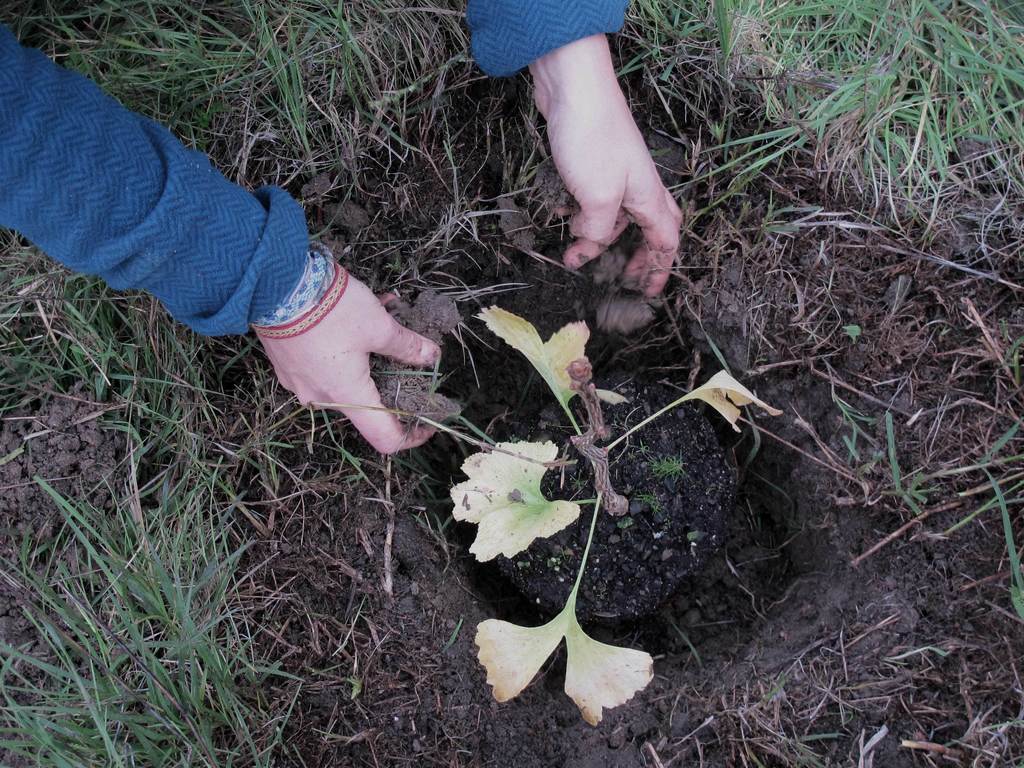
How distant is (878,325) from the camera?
174 centimetres

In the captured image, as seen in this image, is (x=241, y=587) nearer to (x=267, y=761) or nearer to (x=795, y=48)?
(x=267, y=761)

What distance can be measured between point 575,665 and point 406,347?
706 millimetres

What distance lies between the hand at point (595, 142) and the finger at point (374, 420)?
553 millimetres

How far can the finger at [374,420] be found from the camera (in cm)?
163

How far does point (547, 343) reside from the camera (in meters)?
1.56

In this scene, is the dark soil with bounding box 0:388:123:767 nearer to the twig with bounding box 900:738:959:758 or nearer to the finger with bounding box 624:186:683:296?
the finger with bounding box 624:186:683:296

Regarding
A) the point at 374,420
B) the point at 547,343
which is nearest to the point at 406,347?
the point at 374,420

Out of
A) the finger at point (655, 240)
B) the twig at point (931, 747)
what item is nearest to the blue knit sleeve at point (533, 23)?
the finger at point (655, 240)

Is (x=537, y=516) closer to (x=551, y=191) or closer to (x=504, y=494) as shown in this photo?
(x=504, y=494)

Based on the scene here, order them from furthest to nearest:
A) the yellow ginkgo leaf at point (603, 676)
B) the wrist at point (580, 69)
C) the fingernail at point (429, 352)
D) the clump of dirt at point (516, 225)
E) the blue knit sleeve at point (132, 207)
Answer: the clump of dirt at point (516, 225) < the fingernail at point (429, 352) < the wrist at point (580, 69) < the yellow ginkgo leaf at point (603, 676) < the blue knit sleeve at point (132, 207)

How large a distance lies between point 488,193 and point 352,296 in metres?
0.46

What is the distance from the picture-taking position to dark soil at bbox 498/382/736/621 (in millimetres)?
1698

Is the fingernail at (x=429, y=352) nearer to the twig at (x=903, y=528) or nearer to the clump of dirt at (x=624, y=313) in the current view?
the clump of dirt at (x=624, y=313)

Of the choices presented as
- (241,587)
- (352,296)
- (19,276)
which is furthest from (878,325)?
(19,276)
